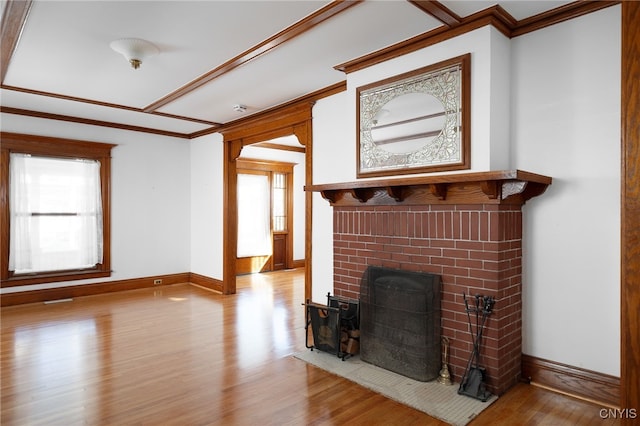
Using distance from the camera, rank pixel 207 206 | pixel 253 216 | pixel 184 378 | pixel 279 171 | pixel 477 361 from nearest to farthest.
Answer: pixel 477 361 → pixel 184 378 → pixel 207 206 → pixel 253 216 → pixel 279 171

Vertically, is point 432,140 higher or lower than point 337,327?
higher

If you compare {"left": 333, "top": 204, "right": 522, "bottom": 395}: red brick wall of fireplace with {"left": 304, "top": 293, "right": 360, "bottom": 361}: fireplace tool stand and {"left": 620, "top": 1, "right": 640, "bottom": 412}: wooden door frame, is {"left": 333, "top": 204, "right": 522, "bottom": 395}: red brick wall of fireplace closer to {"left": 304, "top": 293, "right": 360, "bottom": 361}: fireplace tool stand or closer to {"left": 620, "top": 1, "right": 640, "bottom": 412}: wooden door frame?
{"left": 304, "top": 293, "right": 360, "bottom": 361}: fireplace tool stand

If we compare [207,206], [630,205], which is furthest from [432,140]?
[207,206]

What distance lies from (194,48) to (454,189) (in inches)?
93.9

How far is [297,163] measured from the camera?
28.4ft

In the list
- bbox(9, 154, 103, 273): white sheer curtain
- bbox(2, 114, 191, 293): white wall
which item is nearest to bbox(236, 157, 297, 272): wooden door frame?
bbox(2, 114, 191, 293): white wall

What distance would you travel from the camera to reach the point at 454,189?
2863 mm

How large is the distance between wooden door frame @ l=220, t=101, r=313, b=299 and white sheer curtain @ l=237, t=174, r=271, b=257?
Result: 6.03 feet

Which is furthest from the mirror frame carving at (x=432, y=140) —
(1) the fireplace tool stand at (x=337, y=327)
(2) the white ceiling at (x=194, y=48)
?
(1) the fireplace tool stand at (x=337, y=327)

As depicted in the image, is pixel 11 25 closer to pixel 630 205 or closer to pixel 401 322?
pixel 401 322

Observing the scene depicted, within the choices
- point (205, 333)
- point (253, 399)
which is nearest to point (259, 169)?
point (205, 333)

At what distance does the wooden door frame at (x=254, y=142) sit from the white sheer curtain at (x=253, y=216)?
1837 millimetres

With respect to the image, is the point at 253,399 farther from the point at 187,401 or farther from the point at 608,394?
the point at 608,394

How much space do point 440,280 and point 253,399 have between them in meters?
1.59
